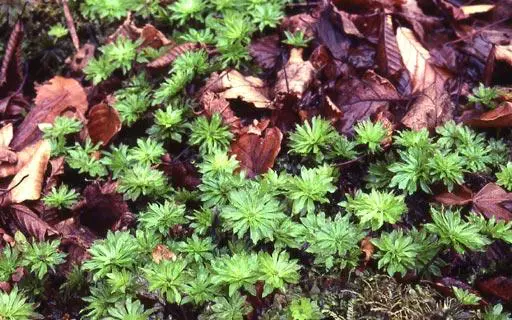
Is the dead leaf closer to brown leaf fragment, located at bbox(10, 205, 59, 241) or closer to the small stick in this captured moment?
brown leaf fragment, located at bbox(10, 205, 59, 241)

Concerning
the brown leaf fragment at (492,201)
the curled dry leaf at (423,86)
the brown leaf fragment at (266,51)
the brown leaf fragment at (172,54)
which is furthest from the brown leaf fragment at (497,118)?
the brown leaf fragment at (172,54)

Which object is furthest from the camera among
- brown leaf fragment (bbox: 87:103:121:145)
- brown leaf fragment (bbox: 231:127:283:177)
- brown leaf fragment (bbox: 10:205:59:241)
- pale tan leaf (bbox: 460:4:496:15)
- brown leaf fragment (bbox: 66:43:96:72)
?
brown leaf fragment (bbox: 66:43:96:72)

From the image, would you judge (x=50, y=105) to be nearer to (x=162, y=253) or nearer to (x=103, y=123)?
(x=103, y=123)

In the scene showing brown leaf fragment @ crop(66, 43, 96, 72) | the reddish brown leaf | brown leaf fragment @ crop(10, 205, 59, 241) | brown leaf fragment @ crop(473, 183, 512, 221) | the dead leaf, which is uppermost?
brown leaf fragment @ crop(66, 43, 96, 72)

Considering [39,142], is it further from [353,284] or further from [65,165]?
[353,284]

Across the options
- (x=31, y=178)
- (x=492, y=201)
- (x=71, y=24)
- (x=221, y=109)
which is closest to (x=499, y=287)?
(x=492, y=201)

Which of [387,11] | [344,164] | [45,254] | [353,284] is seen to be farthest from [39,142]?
[387,11]

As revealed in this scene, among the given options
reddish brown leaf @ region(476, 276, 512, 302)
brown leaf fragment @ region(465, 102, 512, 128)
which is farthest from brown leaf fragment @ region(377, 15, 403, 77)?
reddish brown leaf @ region(476, 276, 512, 302)
